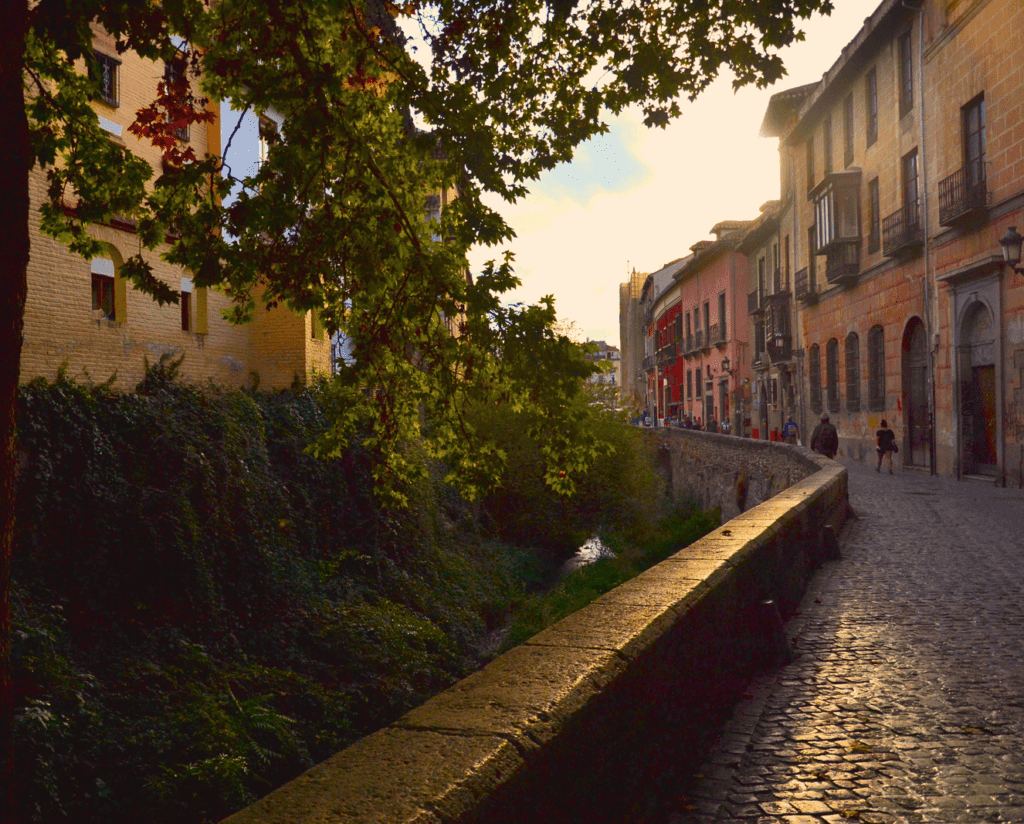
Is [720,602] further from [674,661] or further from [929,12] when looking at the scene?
[929,12]

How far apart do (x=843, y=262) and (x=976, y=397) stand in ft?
25.7

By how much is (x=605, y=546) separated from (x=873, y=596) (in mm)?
12243

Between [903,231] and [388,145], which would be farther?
[903,231]

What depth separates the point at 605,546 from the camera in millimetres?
18922

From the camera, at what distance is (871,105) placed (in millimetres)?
23766

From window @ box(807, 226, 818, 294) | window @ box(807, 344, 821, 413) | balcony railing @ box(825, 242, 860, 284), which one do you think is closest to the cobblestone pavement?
balcony railing @ box(825, 242, 860, 284)

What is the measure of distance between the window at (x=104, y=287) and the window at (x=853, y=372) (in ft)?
61.9

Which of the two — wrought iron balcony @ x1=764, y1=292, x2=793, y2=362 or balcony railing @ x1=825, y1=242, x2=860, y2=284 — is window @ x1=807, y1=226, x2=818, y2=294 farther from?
wrought iron balcony @ x1=764, y1=292, x2=793, y2=362

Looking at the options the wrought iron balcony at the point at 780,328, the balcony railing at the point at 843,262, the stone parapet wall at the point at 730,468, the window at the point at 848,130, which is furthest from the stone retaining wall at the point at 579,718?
the wrought iron balcony at the point at 780,328

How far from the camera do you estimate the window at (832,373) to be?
87.9ft

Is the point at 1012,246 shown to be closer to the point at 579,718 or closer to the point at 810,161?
the point at 579,718

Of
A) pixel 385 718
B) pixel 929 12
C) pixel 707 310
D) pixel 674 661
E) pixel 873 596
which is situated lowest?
pixel 385 718

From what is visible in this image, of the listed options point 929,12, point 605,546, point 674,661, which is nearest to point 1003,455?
point 605,546

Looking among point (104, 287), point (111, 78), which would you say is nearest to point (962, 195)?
point (111, 78)
